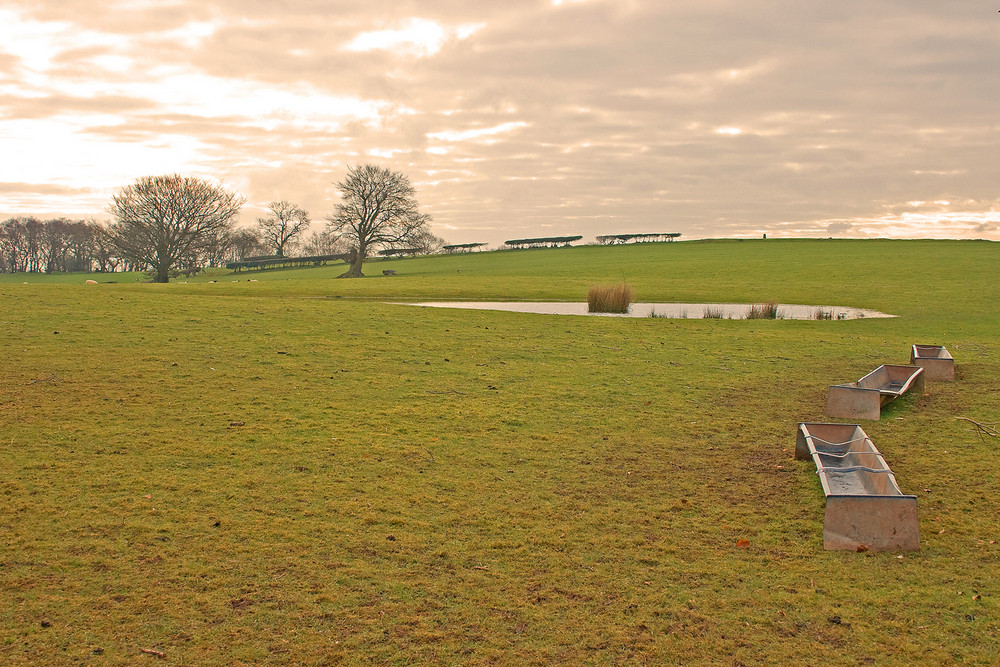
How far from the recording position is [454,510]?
673 cm

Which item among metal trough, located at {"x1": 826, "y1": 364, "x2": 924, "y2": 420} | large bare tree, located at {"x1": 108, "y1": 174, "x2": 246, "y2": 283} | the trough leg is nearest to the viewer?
the trough leg

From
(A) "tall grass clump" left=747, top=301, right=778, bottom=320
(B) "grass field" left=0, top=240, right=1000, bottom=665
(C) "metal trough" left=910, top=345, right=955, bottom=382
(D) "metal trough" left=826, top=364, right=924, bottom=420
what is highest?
(A) "tall grass clump" left=747, top=301, right=778, bottom=320

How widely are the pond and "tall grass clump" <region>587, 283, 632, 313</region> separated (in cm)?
43

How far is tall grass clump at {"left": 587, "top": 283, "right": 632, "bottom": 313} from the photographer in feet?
93.6

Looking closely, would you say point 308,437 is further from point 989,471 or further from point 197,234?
point 197,234

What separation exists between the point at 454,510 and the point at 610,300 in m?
22.6

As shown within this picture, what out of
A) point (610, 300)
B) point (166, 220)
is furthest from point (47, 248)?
point (610, 300)

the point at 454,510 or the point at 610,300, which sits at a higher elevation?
the point at 610,300

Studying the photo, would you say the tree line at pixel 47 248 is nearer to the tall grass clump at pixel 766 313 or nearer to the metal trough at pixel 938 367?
the tall grass clump at pixel 766 313

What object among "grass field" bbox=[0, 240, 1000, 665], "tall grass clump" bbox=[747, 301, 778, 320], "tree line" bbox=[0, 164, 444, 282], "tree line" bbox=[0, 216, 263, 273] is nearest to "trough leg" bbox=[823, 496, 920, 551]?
"grass field" bbox=[0, 240, 1000, 665]

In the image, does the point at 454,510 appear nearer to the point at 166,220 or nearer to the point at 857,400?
the point at 857,400

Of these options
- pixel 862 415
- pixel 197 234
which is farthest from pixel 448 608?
pixel 197 234

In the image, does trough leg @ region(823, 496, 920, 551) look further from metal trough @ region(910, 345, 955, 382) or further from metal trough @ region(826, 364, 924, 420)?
metal trough @ region(910, 345, 955, 382)

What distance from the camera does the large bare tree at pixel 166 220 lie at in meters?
56.0
